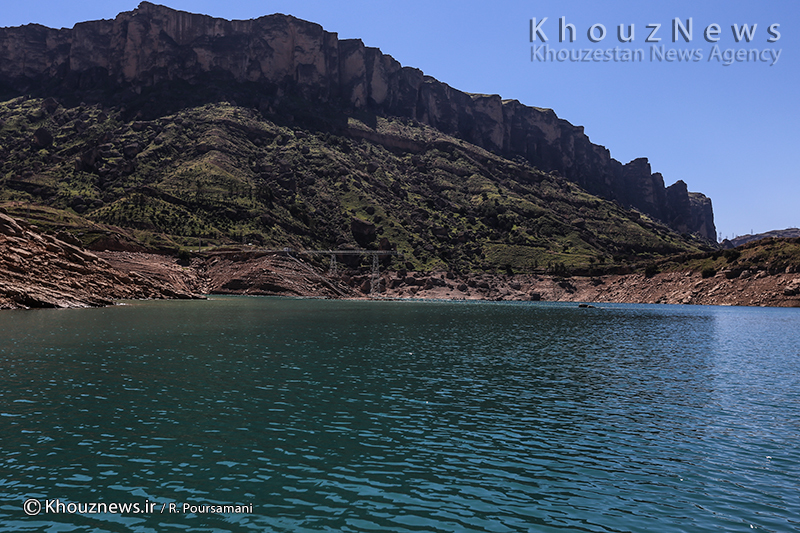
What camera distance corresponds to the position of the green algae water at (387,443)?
16156mm

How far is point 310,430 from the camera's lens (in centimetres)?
2508

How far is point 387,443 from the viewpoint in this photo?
76.6ft

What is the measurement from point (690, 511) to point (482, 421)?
12.0 meters

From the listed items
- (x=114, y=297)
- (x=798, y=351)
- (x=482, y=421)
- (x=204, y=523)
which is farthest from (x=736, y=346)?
(x=114, y=297)

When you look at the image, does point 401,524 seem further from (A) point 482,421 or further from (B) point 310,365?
(B) point 310,365
